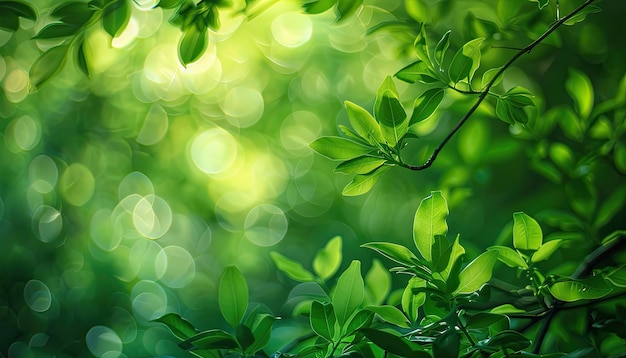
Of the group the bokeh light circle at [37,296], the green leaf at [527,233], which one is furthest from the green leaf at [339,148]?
the bokeh light circle at [37,296]

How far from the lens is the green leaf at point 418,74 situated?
0.36 meters

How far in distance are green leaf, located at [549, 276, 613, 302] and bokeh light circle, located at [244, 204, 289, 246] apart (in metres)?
1.07

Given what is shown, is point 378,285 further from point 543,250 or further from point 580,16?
point 580,16

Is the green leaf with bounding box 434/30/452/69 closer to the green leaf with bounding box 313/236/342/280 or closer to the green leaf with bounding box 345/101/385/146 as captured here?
the green leaf with bounding box 345/101/385/146

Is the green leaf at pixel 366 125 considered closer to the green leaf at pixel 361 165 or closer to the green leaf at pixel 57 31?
the green leaf at pixel 361 165

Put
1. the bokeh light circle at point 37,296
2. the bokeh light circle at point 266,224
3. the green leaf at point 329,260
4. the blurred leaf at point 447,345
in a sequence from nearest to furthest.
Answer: the blurred leaf at point 447,345 → the green leaf at point 329,260 → the bokeh light circle at point 37,296 → the bokeh light circle at point 266,224

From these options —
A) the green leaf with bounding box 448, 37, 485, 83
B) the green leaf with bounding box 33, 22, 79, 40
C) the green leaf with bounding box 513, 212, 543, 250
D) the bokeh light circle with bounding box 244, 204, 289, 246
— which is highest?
the green leaf with bounding box 33, 22, 79, 40

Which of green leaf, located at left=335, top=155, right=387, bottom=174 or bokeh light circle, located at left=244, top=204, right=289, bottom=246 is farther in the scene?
bokeh light circle, located at left=244, top=204, right=289, bottom=246

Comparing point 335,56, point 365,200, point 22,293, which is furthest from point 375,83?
point 22,293

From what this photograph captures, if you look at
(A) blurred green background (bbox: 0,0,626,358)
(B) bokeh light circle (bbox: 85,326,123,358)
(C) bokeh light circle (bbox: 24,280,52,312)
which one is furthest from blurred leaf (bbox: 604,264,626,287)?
(C) bokeh light circle (bbox: 24,280,52,312)

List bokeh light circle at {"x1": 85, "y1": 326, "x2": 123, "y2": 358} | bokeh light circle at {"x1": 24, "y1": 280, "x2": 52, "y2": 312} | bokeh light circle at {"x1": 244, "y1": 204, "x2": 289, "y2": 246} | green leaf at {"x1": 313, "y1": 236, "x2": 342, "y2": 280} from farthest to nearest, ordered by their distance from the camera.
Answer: bokeh light circle at {"x1": 244, "y1": 204, "x2": 289, "y2": 246} < bokeh light circle at {"x1": 24, "y1": 280, "x2": 52, "y2": 312} < bokeh light circle at {"x1": 85, "y1": 326, "x2": 123, "y2": 358} < green leaf at {"x1": 313, "y1": 236, "x2": 342, "y2": 280}

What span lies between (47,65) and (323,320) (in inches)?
9.5

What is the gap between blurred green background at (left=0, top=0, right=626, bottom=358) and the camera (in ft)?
3.71

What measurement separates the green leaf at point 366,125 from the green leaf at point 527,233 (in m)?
0.10
